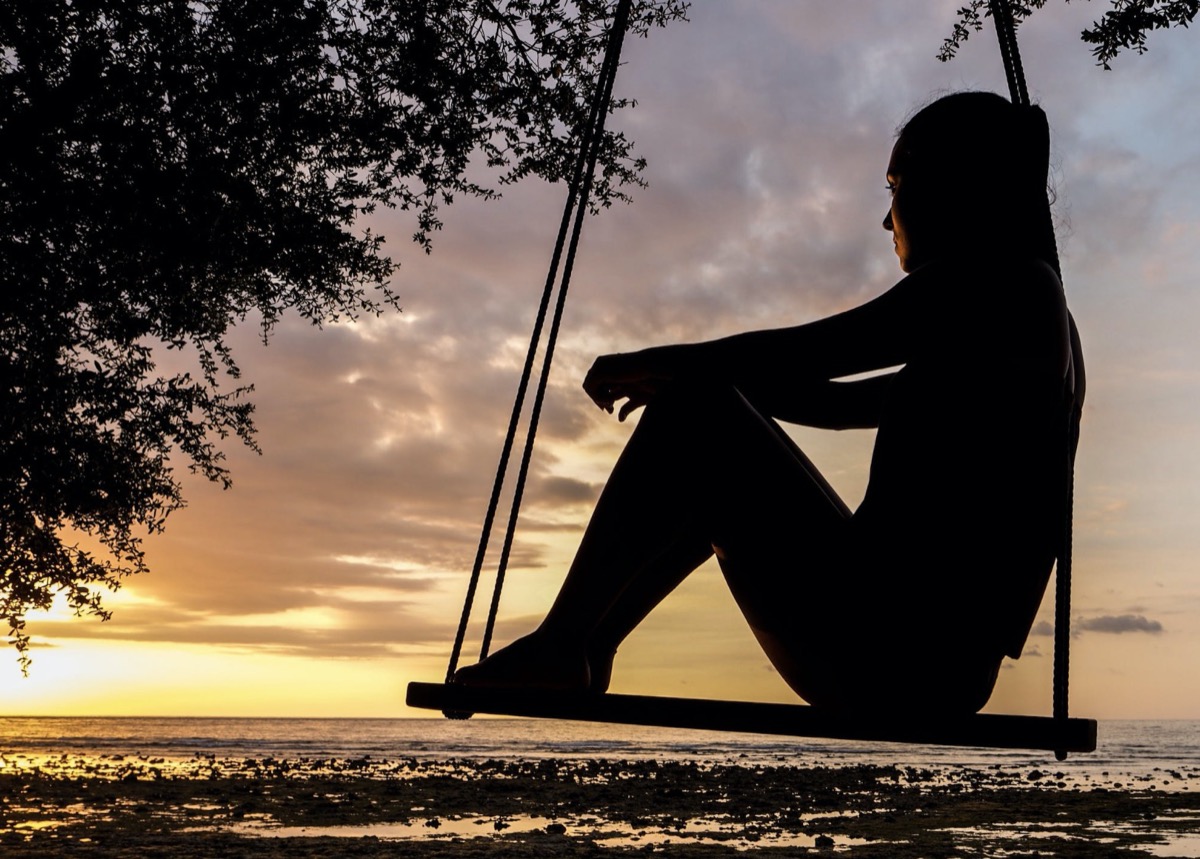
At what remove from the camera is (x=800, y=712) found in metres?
2.60

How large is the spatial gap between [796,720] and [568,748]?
164ft

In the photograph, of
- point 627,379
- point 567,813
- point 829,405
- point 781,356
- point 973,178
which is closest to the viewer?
point 781,356

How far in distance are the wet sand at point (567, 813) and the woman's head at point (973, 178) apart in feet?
37.5

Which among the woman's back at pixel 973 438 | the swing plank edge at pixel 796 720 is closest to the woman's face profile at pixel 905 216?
the woman's back at pixel 973 438

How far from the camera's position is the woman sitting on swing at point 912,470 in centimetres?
252

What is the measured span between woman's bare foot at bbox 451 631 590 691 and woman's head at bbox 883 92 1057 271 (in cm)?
136

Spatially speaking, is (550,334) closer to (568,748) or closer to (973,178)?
(973,178)

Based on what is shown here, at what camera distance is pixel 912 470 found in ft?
8.37

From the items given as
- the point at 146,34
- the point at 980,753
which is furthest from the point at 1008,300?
the point at 980,753

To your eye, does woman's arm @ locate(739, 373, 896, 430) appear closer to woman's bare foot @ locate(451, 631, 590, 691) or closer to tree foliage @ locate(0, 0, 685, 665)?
woman's bare foot @ locate(451, 631, 590, 691)

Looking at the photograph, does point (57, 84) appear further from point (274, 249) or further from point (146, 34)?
point (274, 249)

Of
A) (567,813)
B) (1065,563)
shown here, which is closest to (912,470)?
(1065,563)

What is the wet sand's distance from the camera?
546 inches

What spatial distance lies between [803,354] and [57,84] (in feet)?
24.8
